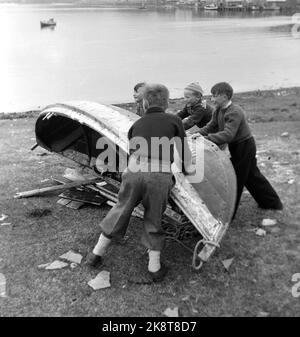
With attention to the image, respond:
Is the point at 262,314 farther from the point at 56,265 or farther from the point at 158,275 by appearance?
the point at 56,265

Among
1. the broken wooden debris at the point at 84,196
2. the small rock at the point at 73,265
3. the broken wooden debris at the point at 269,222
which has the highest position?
the broken wooden debris at the point at 84,196

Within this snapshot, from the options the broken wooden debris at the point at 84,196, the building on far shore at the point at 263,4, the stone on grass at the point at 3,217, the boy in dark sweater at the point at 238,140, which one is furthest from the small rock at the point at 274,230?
the building on far shore at the point at 263,4

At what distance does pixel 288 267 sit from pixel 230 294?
89 cm

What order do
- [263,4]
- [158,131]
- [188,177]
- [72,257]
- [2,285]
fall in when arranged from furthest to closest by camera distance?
[263,4], [72,257], [188,177], [2,285], [158,131]

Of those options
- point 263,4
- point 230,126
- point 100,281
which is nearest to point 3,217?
point 100,281

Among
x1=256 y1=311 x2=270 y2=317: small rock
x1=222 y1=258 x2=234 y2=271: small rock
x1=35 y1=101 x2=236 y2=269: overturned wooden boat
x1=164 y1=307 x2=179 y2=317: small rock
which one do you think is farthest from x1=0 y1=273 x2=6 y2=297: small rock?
x1=256 y1=311 x2=270 y2=317: small rock

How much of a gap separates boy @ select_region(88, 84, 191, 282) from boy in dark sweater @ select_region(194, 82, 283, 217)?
3.61 feet

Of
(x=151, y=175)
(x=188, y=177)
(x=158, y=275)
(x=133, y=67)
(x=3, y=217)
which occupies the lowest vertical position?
(x=133, y=67)

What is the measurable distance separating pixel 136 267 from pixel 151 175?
119 cm

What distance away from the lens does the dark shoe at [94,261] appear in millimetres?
5023

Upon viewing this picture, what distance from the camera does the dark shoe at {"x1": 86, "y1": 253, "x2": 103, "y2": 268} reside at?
502cm

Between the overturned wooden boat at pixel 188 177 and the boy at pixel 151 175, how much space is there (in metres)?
0.36

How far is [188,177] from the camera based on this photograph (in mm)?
5129

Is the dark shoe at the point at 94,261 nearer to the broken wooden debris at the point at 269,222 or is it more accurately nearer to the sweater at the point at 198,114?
the broken wooden debris at the point at 269,222
